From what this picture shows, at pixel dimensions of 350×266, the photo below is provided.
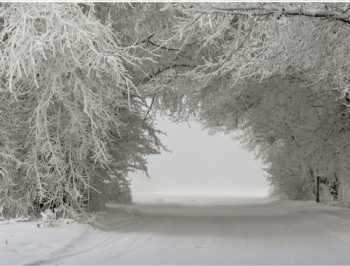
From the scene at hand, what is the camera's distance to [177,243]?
9359 millimetres

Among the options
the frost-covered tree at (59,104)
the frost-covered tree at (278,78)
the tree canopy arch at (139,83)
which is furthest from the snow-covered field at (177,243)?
the frost-covered tree at (278,78)

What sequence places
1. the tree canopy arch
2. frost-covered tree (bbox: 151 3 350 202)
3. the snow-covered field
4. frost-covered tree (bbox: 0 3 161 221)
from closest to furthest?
frost-covered tree (bbox: 151 3 350 202), the tree canopy arch, frost-covered tree (bbox: 0 3 161 221), the snow-covered field

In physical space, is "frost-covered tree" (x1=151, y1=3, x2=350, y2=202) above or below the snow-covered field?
above

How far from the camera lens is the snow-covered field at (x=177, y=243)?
7.73 m

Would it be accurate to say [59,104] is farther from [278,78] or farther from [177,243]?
[278,78]

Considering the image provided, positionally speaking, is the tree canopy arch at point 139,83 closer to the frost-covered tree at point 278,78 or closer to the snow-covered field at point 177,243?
the frost-covered tree at point 278,78

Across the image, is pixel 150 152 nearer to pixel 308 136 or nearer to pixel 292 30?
pixel 308 136

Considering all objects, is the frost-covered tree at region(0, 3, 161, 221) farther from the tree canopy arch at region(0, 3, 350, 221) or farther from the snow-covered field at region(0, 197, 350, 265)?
the snow-covered field at region(0, 197, 350, 265)

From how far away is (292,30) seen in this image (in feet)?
23.5

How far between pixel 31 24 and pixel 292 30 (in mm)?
3203

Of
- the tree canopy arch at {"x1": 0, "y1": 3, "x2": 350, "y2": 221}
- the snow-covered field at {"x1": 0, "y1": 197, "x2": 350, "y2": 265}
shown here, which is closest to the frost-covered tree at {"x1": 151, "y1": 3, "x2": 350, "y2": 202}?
the tree canopy arch at {"x1": 0, "y1": 3, "x2": 350, "y2": 221}

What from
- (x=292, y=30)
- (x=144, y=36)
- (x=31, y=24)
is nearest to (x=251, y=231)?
(x=144, y=36)

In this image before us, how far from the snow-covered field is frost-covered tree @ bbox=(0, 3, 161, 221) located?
36.4 inches

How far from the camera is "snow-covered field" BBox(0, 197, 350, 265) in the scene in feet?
25.3
